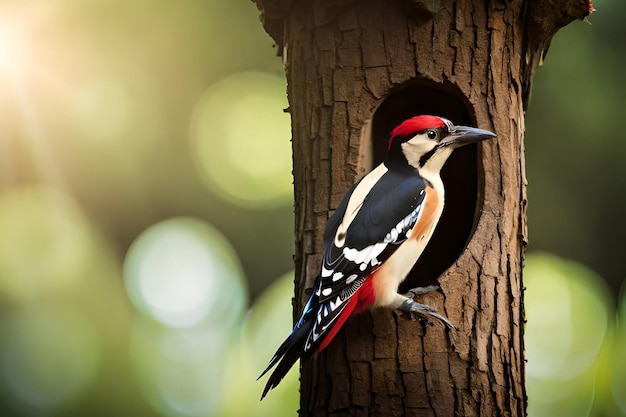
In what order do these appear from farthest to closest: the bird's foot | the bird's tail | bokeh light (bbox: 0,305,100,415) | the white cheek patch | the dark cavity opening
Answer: bokeh light (bbox: 0,305,100,415)
the dark cavity opening
the white cheek patch
the bird's foot
the bird's tail

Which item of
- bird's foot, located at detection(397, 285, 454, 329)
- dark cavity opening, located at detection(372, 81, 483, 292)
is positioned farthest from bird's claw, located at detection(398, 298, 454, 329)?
dark cavity opening, located at detection(372, 81, 483, 292)

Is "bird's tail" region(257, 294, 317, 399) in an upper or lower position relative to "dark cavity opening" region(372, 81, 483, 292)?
lower

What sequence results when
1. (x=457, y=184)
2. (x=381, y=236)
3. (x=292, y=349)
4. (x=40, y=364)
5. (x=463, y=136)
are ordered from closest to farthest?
(x=292, y=349)
(x=381, y=236)
(x=463, y=136)
(x=457, y=184)
(x=40, y=364)

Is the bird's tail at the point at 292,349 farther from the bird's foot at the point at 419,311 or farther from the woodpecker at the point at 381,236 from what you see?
the bird's foot at the point at 419,311

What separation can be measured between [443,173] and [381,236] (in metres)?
0.68

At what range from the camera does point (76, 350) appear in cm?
618

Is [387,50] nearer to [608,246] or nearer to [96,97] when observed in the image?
[608,246]

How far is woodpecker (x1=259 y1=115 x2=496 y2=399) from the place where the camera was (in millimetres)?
2740

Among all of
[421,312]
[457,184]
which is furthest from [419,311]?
[457,184]

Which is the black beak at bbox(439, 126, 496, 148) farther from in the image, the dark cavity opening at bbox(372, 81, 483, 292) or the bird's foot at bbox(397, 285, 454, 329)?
the bird's foot at bbox(397, 285, 454, 329)

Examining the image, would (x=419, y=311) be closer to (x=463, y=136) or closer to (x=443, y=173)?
(x=463, y=136)

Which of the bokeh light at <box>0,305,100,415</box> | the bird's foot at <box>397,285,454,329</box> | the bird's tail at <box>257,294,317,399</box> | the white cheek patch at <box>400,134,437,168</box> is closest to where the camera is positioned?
the bird's tail at <box>257,294,317,399</box>

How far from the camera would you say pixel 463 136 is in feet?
9.65

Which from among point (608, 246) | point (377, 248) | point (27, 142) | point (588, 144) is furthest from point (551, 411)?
point (27, 142)
